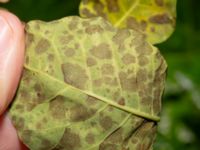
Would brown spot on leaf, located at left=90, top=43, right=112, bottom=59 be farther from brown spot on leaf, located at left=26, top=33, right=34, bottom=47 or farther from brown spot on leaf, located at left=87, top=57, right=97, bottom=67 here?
brown spot on leaf, located at left=26, top=33, right=34, bottom=47

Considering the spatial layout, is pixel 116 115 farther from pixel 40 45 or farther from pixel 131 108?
pixel 40 45

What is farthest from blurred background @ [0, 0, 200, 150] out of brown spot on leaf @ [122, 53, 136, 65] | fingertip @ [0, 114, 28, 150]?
brown spot on leaf @ [122, 53, 136, 65]

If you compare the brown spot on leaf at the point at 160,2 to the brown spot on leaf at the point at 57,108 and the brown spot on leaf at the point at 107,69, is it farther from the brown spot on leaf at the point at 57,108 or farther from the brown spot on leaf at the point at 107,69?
the brown spot on leaf at the point at 57,108

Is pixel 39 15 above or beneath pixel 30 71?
beneath

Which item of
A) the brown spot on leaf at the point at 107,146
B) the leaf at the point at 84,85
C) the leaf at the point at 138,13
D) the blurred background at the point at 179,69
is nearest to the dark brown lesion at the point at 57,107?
the leaf at the point at 84,85

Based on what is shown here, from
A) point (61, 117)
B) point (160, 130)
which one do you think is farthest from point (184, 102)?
point (61, 117)

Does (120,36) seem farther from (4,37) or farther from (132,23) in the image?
(4,37)

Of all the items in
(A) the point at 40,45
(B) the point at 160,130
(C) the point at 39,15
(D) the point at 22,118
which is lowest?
(B) the point at 160,130
